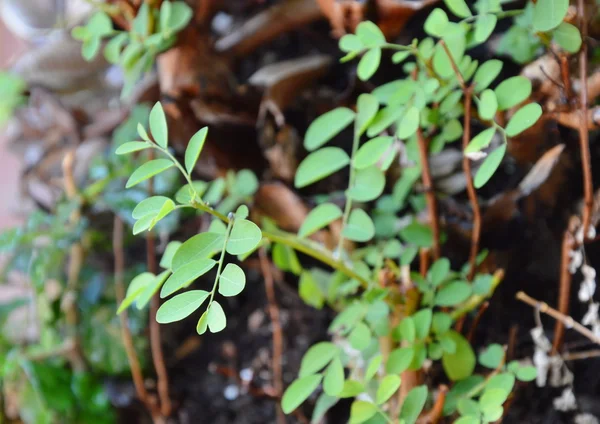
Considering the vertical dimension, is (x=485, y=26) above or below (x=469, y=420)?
above

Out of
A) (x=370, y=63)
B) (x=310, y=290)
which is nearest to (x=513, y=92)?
(x=370, y=63)

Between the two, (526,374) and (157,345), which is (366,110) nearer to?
(526,374)

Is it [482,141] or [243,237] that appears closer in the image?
[243,237]

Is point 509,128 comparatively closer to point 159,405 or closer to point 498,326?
point 498,326

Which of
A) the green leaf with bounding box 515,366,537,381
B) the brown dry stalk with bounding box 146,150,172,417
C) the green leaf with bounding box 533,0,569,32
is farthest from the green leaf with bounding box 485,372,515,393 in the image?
the brown dry stalk with bounding box 146,150,172,417

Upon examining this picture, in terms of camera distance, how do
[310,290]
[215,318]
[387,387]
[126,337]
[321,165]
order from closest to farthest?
1. [215,318]
2. [387,387]
3. [321,165]
4. [310,290]
5. [126,337]

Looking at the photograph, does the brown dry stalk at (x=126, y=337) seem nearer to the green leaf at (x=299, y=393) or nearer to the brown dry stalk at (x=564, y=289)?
the green leaf at (x=299, y=393)

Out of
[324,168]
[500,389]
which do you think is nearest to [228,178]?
[324,168]
